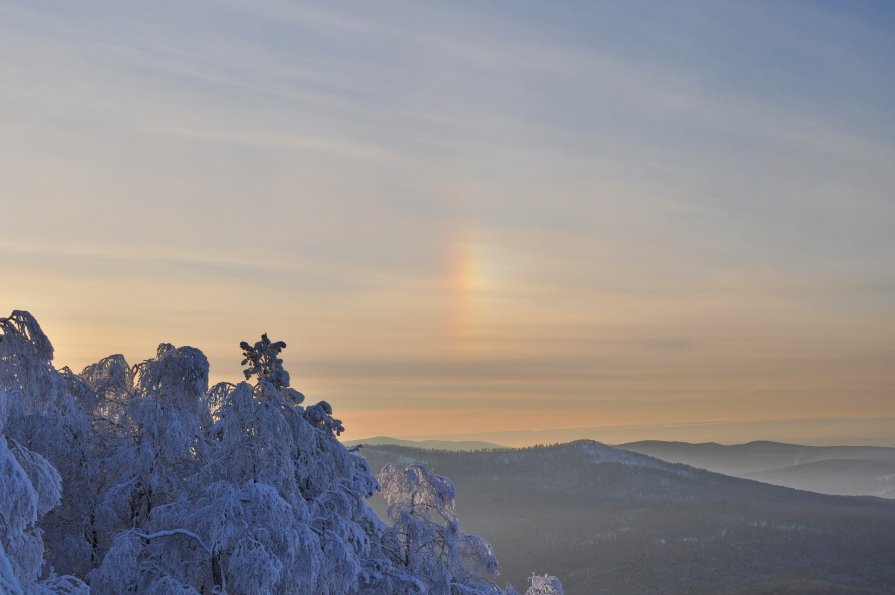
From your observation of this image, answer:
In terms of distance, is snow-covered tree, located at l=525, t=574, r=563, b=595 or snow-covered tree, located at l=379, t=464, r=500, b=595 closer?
snow-covered tree, located at l=379, t=464, r=500, b=595

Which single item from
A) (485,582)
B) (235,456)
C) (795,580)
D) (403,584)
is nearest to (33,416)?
(235,456)

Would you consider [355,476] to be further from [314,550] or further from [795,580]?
[795,580]

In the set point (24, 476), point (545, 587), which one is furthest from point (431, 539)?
point (24, 476)

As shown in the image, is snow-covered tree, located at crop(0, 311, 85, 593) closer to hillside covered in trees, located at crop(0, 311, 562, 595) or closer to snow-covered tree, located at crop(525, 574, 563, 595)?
hillside covered in trees, located at crop(0, 311, 562, 595)

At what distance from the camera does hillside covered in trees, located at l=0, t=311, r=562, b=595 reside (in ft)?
58.7

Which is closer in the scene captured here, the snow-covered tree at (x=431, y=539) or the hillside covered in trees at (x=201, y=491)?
the hillside covered in trees at (x=201, y=491)

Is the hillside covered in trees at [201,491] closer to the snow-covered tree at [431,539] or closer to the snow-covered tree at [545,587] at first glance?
the snow-covered tree at [431,539]

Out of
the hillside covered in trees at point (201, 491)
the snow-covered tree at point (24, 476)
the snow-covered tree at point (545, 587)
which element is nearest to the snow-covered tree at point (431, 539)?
the hillside covered in trees at point (201, 491)

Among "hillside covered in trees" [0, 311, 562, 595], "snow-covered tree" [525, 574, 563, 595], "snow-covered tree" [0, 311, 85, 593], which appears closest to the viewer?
"snow-covered tree" [0, 311, 85, 593]

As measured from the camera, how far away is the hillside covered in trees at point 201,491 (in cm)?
1791

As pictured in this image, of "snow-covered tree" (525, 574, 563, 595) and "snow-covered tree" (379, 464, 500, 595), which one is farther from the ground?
"snow-covered tree" (379, 464, 500, 595)

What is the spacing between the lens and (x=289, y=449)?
20.7 metres

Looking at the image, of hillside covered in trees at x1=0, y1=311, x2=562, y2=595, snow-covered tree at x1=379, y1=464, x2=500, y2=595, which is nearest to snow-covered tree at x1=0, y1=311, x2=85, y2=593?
hillside covered in trees at x1=0, y1=311, x2=562, y2=595

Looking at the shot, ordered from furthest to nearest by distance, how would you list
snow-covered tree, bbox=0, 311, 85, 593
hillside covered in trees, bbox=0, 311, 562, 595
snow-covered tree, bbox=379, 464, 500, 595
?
snow-covered tree, bbox=379, 464, 500, 595
hillside covered in trees, bbox=0, 311, 562, 595
snow-covered tree, bbox=0, 311, 85, 593
